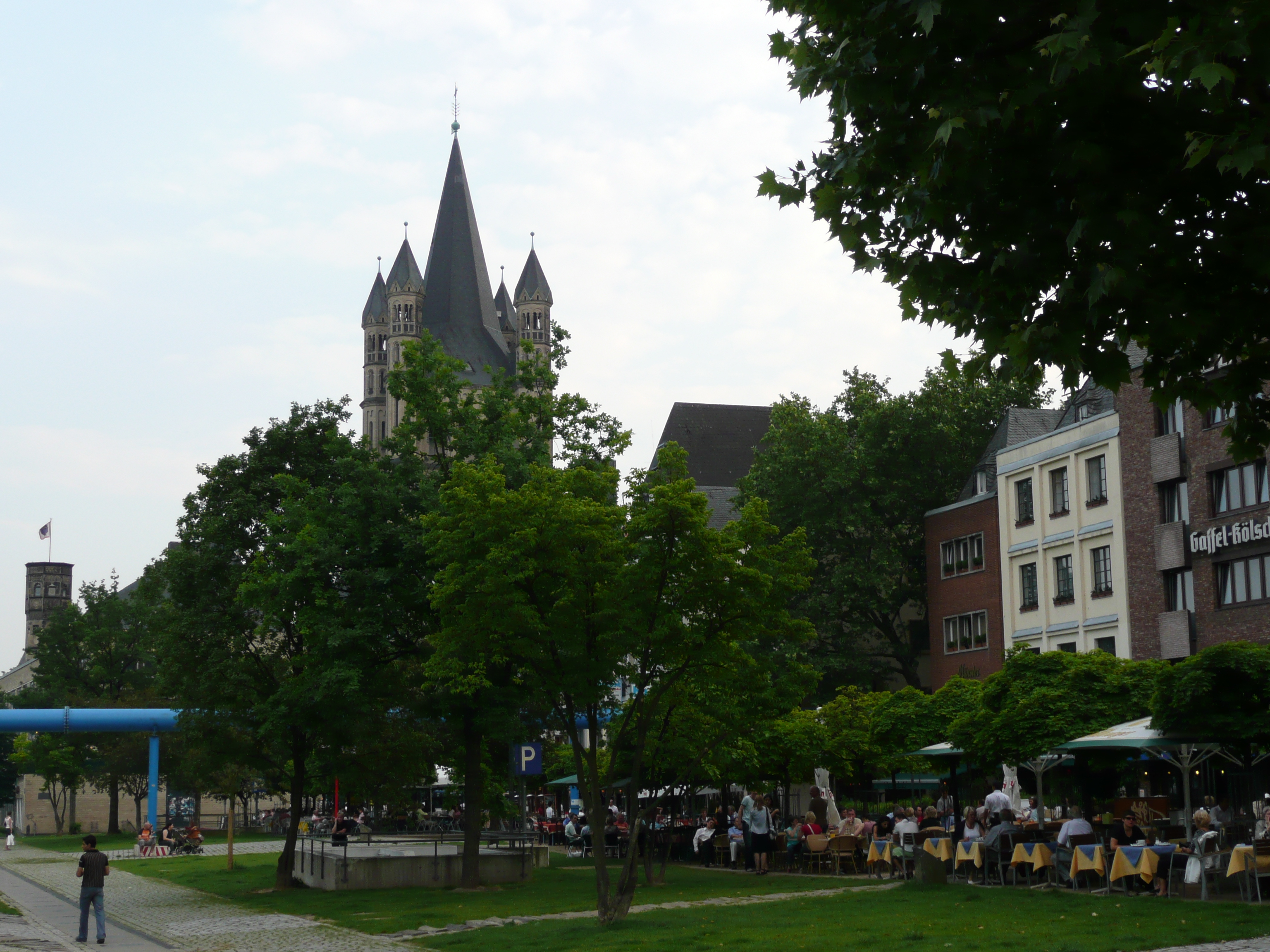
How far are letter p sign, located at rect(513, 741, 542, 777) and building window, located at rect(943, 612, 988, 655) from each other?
25.2 meters

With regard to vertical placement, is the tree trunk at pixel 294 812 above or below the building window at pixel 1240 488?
below

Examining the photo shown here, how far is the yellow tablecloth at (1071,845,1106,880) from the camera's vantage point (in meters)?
23.0

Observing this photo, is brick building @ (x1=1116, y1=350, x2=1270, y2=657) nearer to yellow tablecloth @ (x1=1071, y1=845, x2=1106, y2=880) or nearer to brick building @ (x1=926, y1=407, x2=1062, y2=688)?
brick building @ (x1=926, y1=407, x2=1062, y2=688)

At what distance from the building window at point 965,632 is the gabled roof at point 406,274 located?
352 ft

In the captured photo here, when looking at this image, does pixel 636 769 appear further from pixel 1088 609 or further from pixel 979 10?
pixel 1088 609

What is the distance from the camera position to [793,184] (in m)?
9.31

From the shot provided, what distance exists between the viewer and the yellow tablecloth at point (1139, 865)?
869 inches

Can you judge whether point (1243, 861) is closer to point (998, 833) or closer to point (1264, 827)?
point (1264, 827)

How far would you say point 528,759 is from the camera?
123 ft

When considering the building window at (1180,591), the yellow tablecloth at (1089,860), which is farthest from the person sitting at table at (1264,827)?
the building window at (1180,591)

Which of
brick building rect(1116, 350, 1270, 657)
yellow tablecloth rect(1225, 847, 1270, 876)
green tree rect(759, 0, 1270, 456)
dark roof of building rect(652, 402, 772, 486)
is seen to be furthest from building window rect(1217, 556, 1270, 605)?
dark roof of building rect(652, 402, 772, 486)

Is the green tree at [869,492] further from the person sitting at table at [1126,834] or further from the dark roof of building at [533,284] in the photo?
the dark roof of building at [533,284]

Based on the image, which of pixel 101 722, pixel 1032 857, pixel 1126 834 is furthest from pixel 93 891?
pixel 101 722

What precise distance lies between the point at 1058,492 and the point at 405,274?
379ft
